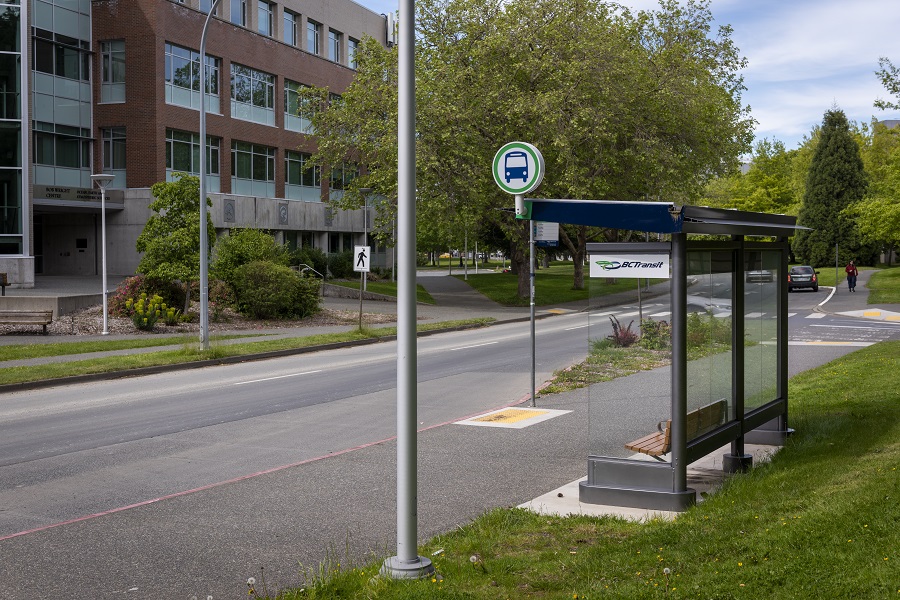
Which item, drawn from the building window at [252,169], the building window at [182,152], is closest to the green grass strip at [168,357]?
the building window at [182,152]

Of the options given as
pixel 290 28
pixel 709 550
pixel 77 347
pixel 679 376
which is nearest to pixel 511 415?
pixel 679 376

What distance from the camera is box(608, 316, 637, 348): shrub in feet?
25.7

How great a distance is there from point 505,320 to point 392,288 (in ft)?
45.9

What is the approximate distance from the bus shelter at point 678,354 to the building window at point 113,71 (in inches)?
1559

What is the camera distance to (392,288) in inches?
1919

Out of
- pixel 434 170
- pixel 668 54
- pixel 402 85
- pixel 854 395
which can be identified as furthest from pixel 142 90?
pixel 402 85

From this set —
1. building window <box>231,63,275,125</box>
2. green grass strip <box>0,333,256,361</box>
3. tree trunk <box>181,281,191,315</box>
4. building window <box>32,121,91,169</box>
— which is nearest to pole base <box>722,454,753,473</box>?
green grass strip <box>0,333,256,361</box>

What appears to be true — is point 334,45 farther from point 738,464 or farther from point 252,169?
point 738,464

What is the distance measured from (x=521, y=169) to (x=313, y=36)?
46812 millimetres

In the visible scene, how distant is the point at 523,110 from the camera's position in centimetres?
3781

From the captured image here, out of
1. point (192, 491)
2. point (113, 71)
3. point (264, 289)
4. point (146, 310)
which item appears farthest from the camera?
point (113, 71)

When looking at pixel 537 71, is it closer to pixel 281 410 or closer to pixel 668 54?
pixel 668 54

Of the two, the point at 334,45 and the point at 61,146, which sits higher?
the point at 334,45

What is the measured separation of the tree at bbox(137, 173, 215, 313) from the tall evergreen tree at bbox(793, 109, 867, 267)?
61.6 m
